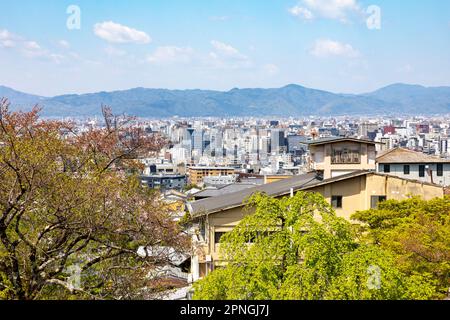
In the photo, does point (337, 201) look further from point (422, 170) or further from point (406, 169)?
point (422, 170)

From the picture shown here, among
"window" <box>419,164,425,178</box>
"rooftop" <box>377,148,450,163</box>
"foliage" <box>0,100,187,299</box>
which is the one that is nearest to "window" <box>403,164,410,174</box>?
"rooftop" <box>377,148,450,163</box>

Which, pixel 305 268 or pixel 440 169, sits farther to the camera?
pixel 440 169

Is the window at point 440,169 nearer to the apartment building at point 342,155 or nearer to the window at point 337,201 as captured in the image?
the apartment building at point 342,155

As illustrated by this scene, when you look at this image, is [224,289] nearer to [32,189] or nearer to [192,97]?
[32,189]

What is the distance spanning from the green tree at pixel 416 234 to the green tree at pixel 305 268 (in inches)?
58.5

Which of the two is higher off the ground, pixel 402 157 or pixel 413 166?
pixel 402 157

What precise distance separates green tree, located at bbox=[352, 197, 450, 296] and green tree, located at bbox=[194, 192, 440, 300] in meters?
1.48

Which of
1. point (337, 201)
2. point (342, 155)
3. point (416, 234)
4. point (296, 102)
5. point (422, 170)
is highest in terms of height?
point (296, 102)

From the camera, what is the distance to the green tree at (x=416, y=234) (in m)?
6.53

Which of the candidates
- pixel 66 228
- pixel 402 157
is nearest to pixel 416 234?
pixel 66 228

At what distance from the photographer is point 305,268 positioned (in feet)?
12.1

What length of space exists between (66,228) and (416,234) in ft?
13.9

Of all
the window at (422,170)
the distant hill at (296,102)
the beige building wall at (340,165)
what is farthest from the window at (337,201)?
the distant hill at (296,102)

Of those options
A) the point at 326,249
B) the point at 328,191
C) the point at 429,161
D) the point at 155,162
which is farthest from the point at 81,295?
the point at 155,162
